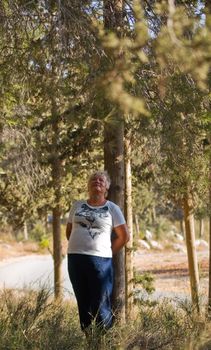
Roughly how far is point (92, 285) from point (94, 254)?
0.95 ft

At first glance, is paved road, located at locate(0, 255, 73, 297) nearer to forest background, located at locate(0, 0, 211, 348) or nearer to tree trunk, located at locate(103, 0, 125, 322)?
tree trunk, located at locate(103, 0, 125, 322)

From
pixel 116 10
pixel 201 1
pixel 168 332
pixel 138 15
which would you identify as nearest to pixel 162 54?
pixel 138 15

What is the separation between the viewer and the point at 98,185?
219 inches

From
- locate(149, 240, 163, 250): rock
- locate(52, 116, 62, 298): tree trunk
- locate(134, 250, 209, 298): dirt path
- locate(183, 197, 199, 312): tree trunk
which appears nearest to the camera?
locate(52, 116, 62, 298): tree trunk

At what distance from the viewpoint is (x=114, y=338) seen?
496 centimetres

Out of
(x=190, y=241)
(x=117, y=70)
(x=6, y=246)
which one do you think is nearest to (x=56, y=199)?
(x=190, y=241)

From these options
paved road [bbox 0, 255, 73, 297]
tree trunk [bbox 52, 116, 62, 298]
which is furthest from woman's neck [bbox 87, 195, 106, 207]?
paved road [bbox 0, 255, 73, 297]

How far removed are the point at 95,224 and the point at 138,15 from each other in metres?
2.31

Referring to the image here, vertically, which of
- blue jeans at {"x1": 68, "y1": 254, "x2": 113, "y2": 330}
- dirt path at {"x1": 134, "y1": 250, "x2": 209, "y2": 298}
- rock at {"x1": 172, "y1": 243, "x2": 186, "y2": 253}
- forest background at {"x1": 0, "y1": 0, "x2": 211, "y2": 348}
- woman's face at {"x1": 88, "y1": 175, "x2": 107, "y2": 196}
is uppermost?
forest background at {"x1": 0, "y1": 0, "x2": 211, "y2": 348}

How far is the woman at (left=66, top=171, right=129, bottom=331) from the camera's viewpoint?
5.39m

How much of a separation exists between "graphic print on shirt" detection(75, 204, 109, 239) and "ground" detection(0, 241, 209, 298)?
16043 mm

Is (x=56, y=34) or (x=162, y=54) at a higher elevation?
(x=56, y=34)

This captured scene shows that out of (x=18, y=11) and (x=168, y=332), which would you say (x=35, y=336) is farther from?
(x=18, y=11)

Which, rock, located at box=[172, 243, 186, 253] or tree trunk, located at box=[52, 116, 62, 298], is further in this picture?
rock, located at box=[172, 243, 186, 253]
